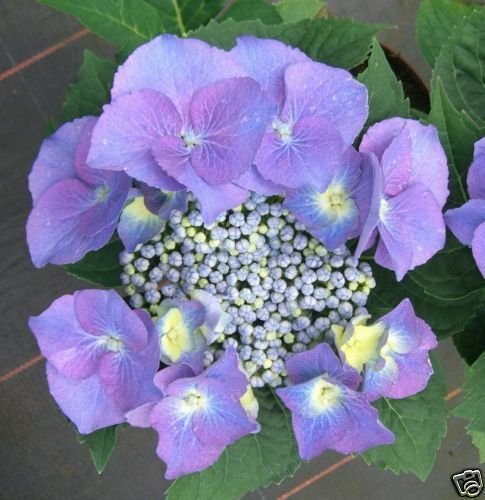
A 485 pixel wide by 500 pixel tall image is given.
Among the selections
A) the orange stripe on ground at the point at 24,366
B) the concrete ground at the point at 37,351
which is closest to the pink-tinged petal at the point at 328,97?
the concrete ground at the point at 37,351

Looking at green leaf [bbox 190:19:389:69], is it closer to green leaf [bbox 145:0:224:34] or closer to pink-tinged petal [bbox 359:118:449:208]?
pink-tinged petal [bbox 359:118:449:208]

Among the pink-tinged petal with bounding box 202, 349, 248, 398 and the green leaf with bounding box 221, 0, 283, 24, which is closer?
the pink-tinged petal with bounding box 202, 349, 248, 398

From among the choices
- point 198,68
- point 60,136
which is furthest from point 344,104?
point 60,136

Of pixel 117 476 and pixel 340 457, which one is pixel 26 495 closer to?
pixel 117 476

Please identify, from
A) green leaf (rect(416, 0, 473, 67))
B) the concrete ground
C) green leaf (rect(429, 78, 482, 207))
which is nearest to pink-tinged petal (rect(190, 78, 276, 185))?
green leaf (rect(429, 78, 482, 207))

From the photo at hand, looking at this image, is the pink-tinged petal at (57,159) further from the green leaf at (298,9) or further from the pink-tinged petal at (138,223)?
the green leaf at (298,9)
